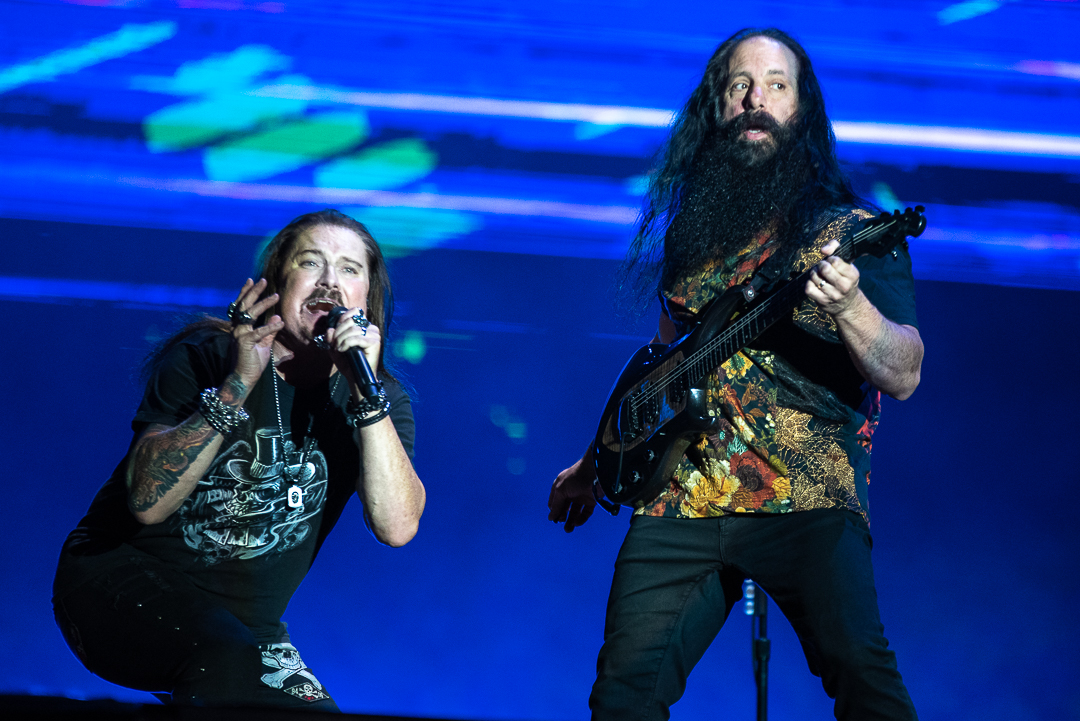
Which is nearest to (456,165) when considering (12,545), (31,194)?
(31,194)

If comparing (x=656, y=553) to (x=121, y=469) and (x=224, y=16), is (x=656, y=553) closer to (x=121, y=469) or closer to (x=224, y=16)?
(x=121, y=469)

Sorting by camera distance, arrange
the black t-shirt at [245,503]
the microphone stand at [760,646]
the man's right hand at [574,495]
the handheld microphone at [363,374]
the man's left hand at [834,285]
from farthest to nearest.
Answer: the microphone stand at [760,646] < the man's right hand at [574,495] < the black t-shirt at [245,503] < the handheld microphone at [363,374] < the man's left hand at [834,285]

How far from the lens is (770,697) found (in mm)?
3217

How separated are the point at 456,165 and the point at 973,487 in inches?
86.0

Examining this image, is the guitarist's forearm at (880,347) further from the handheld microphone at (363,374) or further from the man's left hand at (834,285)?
the handheld microphone at (363,374)

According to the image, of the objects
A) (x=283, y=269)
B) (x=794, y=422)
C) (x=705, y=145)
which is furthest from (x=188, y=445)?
(x=705, y=145)

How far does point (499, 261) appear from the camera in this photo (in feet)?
10.8

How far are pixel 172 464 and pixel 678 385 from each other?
3.60ft

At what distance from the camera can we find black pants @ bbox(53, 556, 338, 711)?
1.74 m

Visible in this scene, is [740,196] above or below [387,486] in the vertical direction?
above

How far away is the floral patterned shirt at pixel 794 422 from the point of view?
1.66 meters

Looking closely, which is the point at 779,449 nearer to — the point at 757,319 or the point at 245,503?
the point at 757,319

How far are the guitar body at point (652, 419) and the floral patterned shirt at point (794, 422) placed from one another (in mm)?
39

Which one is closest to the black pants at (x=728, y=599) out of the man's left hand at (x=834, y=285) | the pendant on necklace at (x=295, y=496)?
the man's left hand at (x=834, y=285)
